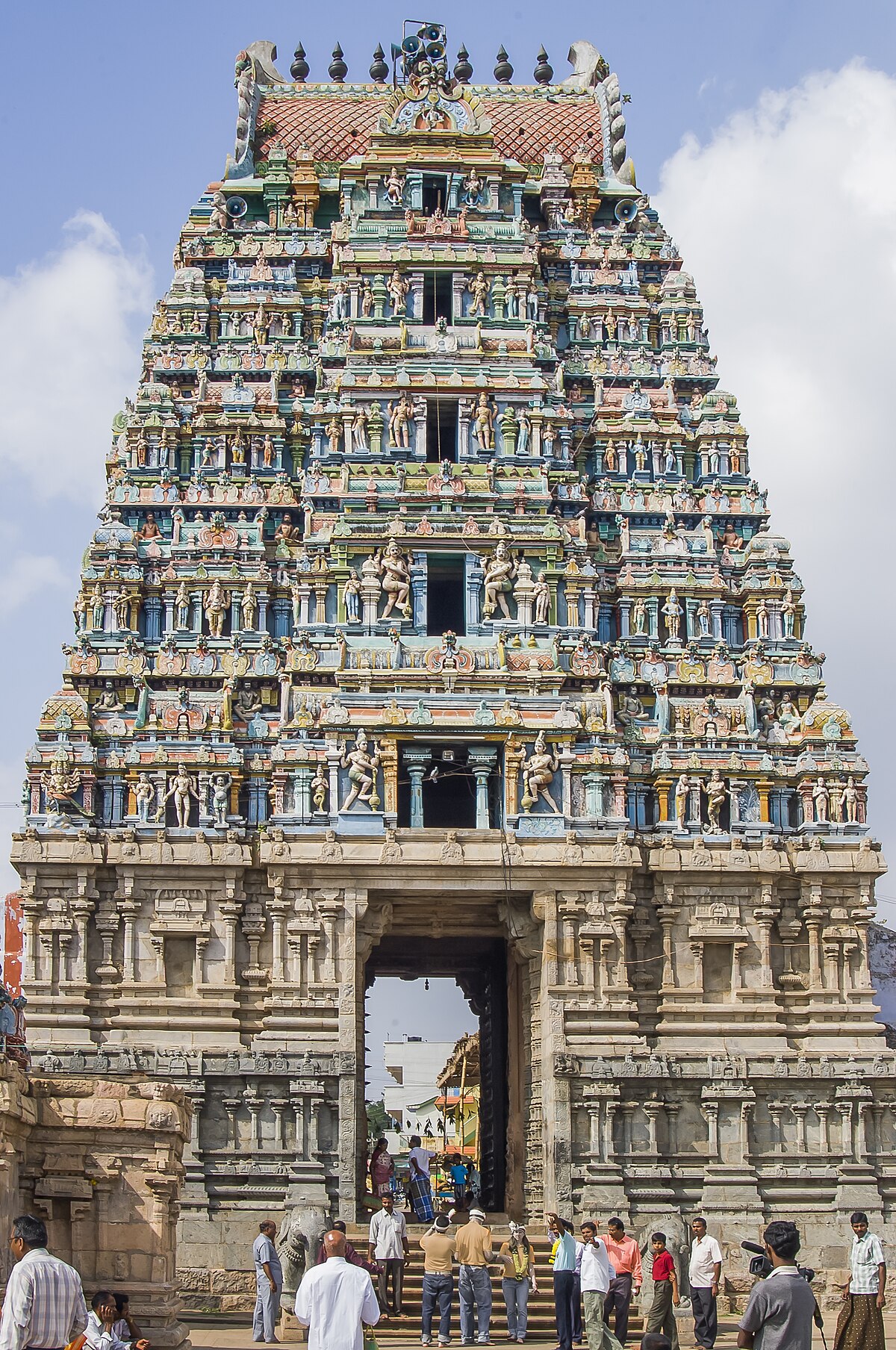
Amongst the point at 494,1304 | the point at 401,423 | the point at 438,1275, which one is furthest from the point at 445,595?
the point at 438,1275

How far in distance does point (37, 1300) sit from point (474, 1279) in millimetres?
14465

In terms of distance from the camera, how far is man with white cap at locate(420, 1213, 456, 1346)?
86.1 feet

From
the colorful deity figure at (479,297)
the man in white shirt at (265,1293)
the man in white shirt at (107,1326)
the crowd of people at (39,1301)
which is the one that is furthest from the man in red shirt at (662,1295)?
the colorful deity figure at (479,297)

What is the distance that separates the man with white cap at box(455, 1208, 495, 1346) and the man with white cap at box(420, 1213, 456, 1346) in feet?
0.61

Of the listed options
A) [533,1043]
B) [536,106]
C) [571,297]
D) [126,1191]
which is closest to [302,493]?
[571,297]

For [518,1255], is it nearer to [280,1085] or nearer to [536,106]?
[280,1085]

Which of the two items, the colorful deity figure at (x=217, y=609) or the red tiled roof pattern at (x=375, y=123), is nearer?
the colorful deity figure at (x=217, y=609)

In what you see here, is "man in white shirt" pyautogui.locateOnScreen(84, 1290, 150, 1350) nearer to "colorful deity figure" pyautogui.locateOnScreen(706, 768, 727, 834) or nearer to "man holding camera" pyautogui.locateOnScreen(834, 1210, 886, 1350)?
"man holding camera" pyautogui.locateOnScreen(834, 1210, 886, 1350)

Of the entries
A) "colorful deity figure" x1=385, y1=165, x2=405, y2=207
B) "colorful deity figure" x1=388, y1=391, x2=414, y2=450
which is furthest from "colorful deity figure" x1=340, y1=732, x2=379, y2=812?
"colorful deity figure" x1=385, y1=165, x2=405, y2=207

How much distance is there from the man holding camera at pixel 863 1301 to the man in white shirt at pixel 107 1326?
694 centimetres

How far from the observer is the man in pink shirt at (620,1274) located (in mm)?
25594

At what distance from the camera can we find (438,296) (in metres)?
43.1

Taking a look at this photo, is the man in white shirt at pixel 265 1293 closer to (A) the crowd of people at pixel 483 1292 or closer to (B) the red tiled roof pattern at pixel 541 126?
(A) the crowd of people at pixel 483 1292

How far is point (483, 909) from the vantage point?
127 feet
